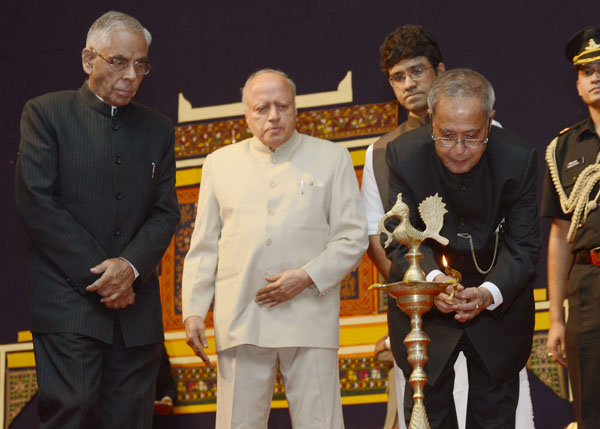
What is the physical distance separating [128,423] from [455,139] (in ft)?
4.96

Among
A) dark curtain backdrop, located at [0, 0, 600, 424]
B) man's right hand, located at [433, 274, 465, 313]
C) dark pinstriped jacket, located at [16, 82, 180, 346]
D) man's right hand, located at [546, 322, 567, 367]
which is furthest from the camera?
dark curtain backdrop, located at [0, 0, 600, 424]

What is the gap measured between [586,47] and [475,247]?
1368 millimetres

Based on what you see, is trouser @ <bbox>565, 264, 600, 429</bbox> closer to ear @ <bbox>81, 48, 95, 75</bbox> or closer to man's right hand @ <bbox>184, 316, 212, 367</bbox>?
man's right hand @ <bbox>184, 316, 212, 367</bbox>

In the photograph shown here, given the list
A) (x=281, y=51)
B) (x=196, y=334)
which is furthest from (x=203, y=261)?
(x=281, y=51)

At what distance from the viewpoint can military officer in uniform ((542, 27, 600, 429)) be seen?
11.0 feet

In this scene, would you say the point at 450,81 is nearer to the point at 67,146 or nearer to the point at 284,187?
the point at 284,187

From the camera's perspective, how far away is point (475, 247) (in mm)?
2793

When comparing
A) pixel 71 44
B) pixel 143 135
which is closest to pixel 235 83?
pixel 71 44

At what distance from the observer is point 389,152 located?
9.73 ft

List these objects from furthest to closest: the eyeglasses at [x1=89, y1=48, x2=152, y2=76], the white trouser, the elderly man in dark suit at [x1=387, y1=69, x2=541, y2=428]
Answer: the eyeglasses at [x1=89, y1=48, x2=152, y2=76] → the white trouser → the elderly man in dark suit at [x1=387, y1=69, x2=541, y2=428]

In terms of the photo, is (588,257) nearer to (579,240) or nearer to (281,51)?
(579,240)

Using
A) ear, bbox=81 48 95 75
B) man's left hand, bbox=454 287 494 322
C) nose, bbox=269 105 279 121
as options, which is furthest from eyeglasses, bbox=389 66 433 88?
man's left hand, bbox=454 287 494 322

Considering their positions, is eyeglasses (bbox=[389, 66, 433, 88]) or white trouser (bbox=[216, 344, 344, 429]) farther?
eyeglasses (bbox=[389, 66, 433, 88])

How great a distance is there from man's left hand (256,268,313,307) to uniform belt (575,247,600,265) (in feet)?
3.62
